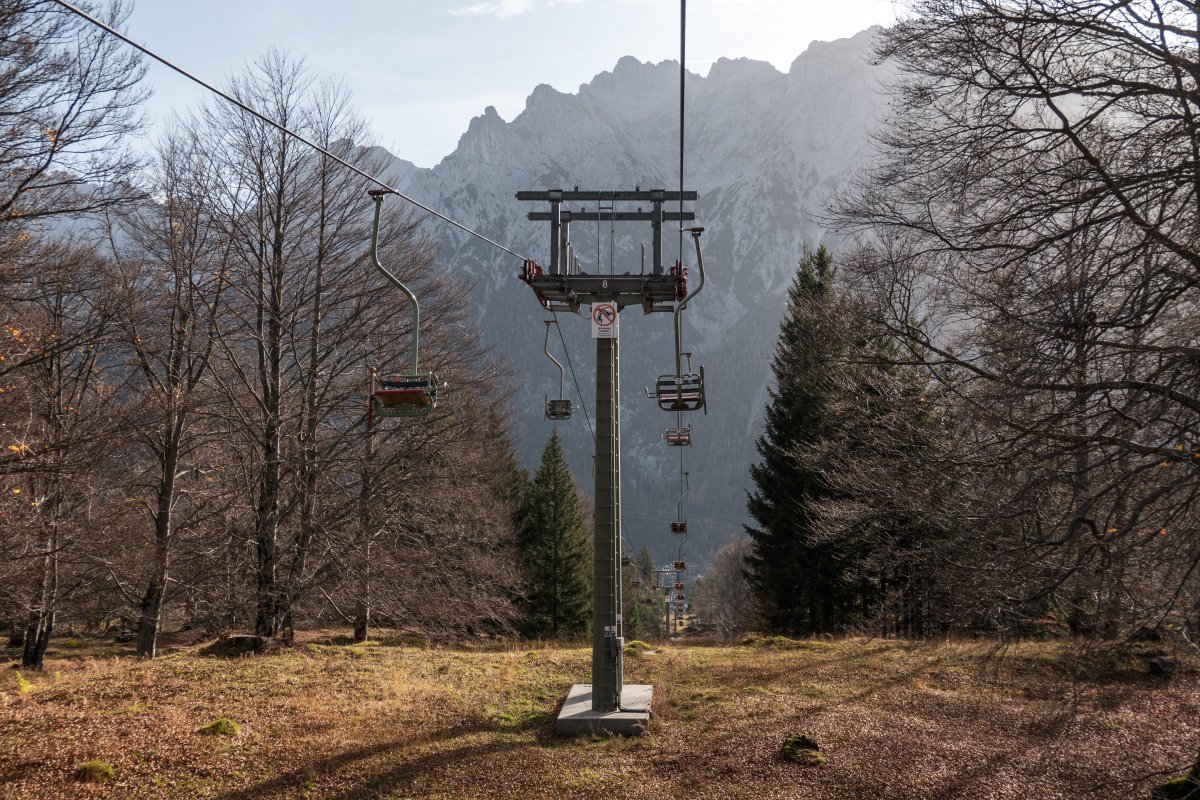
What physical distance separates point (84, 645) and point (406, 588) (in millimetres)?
13652

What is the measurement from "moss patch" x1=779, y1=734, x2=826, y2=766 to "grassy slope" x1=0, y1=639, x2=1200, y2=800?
0.56ft

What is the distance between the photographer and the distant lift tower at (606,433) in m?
10.6

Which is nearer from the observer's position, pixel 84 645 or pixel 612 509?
pixel 612 509

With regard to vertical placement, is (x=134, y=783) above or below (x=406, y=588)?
below

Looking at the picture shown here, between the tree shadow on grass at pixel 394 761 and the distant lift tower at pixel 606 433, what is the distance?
0.72 metres

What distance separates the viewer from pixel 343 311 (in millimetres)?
17281

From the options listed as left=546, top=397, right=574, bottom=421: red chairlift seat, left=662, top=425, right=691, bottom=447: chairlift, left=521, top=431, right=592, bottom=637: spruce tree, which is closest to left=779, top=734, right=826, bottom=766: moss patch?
left=546, top=397, right=574, bottom=421: red chairlift seat

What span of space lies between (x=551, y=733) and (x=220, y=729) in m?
3.84

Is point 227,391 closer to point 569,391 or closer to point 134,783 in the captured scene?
point 134,783

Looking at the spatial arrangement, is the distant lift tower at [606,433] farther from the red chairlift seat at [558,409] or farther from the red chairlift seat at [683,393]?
the red chairlift seat at [558,409]

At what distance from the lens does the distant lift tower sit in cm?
1059

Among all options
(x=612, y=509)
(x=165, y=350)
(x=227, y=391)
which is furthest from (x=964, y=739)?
(x=165, y=350)

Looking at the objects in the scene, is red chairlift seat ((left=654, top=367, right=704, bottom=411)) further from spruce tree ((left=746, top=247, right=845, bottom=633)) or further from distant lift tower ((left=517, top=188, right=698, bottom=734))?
spruce tree ((left=746, top=247, right=845, bottom=633))

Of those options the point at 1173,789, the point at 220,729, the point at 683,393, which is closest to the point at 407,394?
the point at 220,729
